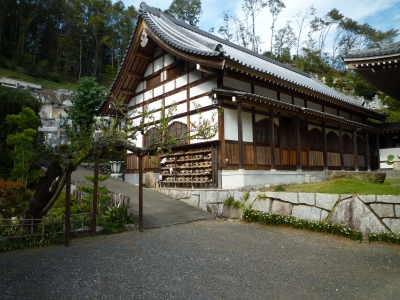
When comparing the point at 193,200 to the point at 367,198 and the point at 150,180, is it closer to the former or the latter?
the point at 150,180

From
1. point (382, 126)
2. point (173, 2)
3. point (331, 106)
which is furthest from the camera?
point (173, 2)

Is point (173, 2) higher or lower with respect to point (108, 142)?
higher

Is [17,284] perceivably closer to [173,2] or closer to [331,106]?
[331,106]

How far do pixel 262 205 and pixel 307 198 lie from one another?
1379mm

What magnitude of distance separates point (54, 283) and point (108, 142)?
327cm

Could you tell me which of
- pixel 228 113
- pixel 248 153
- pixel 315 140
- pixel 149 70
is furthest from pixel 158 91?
pixel 315 140

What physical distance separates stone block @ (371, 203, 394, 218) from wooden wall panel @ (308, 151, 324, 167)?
7336 mm

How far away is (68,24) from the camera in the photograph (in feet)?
161

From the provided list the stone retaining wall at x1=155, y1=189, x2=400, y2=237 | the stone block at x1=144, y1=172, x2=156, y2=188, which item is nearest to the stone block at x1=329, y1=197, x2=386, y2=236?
the stone retaining wall at x1=155, y1=189, x2=400, y2=237

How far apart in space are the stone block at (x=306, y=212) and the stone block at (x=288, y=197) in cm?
16

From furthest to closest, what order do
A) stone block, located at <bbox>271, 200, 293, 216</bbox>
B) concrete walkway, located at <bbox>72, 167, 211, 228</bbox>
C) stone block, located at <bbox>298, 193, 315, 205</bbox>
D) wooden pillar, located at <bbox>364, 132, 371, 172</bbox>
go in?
wooden pillar, located at <bbox>364, 132, 371, 172</bbox> < concrete walkway, located at <bbox>72, 167, 211, 228</bbox> < stone block, located at <bbox>271, 200, 293, 216</bbox> < stone block, located at <bbox>298, 193, 315, 205</bbox>

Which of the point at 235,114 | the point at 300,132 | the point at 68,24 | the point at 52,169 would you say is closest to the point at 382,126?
the point at 300,132

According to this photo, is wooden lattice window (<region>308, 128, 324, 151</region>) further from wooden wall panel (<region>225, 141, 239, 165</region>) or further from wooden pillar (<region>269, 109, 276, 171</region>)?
wooden wall panel (<region>225, 141, 239, 165</region>)

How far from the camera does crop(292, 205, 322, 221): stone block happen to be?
7.13 meters
